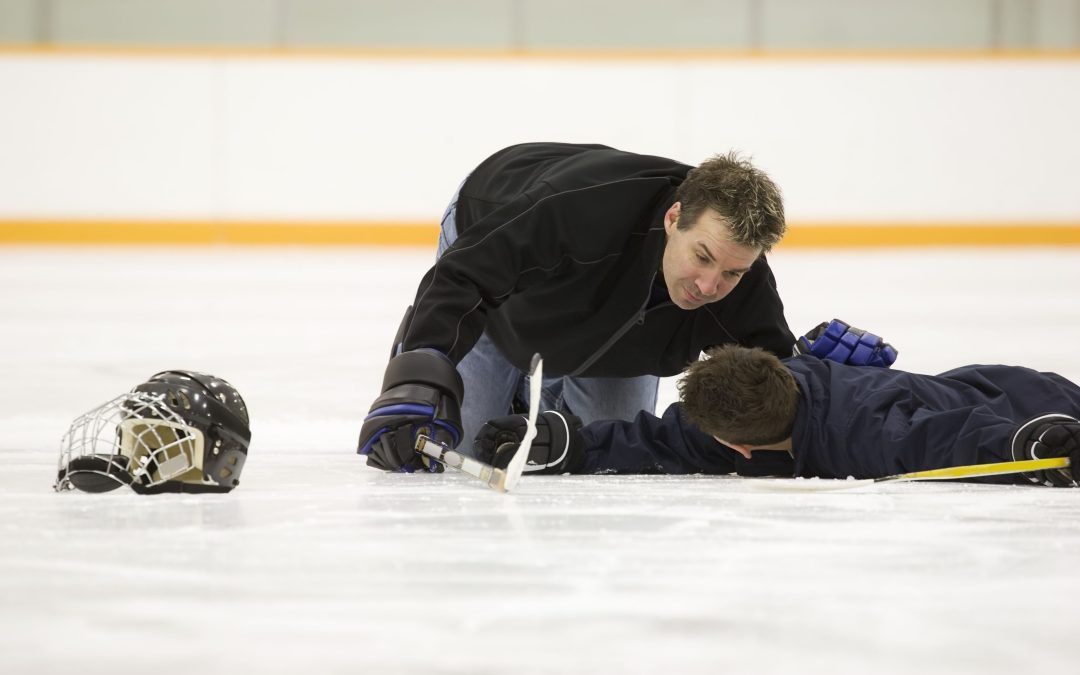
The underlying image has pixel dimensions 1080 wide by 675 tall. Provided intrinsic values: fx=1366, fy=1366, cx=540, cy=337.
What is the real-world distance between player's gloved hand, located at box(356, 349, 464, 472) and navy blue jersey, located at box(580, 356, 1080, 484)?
0.36 meters

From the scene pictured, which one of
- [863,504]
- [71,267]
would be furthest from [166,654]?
[71,267]

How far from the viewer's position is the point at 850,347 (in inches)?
111

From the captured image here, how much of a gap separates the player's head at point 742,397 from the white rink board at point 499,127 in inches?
290

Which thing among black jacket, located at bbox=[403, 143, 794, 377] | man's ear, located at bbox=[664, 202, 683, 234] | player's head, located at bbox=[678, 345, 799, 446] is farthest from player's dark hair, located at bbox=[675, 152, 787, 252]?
player's head, located at bbox=[678, 345, 799, 446]

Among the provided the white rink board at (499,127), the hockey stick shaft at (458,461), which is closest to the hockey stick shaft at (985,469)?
the hockey stick shaft at (458,461)

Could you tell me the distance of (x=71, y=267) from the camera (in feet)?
27.3

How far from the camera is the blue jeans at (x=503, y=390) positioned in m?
3.24

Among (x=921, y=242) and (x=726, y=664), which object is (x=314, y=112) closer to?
(x=921, y=242)

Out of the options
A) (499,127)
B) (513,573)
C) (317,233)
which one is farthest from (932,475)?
(317,233)

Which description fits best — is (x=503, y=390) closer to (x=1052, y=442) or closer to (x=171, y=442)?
(x=171, y=442)

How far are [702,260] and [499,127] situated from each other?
7590 millimetres

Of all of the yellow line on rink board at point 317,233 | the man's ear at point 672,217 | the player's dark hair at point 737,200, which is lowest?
the yellow line on rink board at point 317,233

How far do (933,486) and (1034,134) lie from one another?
317 inches

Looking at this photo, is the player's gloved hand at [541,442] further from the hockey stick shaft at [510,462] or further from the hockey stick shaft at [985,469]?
the hockey stick shaft at [985,469]
